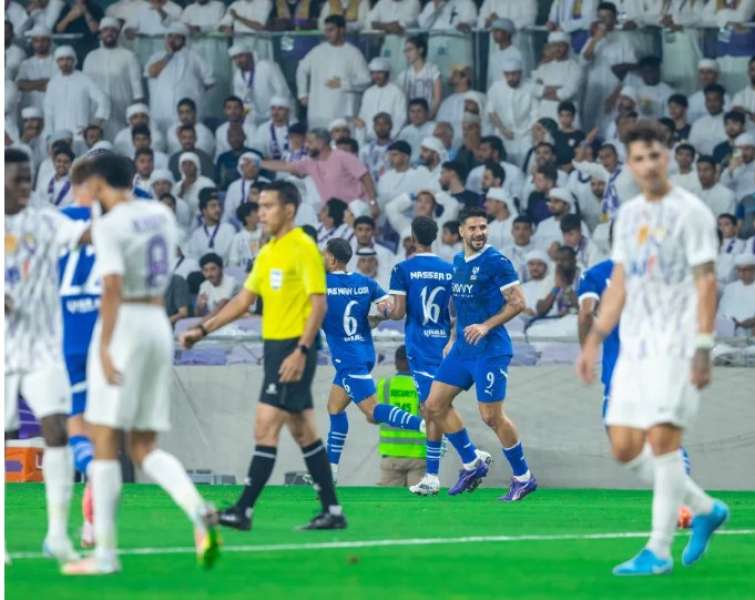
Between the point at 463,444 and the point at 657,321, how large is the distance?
7501mm

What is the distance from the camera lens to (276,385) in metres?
11.7

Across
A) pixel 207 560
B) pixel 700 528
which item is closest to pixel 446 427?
pixel 700 528

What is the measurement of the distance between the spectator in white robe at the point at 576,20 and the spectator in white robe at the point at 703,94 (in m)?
1.61

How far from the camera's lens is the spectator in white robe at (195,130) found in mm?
24578

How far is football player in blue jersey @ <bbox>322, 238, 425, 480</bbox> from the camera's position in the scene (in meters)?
17.4

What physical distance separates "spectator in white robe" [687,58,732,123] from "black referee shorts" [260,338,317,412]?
485 inches

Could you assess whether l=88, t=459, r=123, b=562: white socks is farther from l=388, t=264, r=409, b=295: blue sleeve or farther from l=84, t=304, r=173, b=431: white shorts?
l=388, t=264, r=409, b=295: blue sleeve

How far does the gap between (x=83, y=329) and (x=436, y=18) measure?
14237 millimetres

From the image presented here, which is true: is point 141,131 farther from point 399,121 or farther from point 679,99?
point 679,99

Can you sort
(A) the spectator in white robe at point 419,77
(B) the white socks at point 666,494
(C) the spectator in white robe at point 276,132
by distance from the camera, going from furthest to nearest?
(C) the spectator in white robe at point 276,132 < (A) the spectator in white robe at point 419,77 < (B) the white socks at point 666,494

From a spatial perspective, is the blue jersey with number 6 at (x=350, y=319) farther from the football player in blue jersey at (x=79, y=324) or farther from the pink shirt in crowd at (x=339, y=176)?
the football player in blue jersey at (x=79, y=324)

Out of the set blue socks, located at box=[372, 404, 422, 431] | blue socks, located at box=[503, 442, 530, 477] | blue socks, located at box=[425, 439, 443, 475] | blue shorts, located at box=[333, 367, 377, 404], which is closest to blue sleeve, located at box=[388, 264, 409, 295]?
blue shorts, located at box=[333, 367, 377, 404]

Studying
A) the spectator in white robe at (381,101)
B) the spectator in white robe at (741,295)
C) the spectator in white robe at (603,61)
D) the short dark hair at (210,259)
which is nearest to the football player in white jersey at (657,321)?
the spectator in white robe at (741,295)

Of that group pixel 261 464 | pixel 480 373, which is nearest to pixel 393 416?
pixel 480 373
